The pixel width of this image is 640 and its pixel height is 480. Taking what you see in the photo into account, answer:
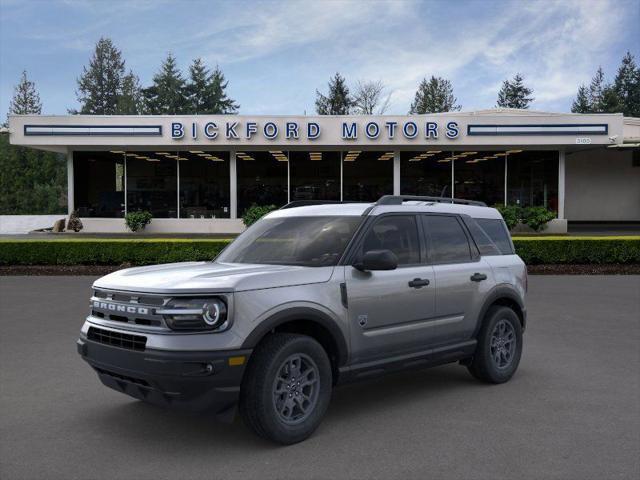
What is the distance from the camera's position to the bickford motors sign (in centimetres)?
2686

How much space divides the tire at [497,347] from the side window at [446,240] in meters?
0.71

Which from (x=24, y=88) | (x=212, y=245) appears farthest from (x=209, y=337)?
(x=24, y=88)

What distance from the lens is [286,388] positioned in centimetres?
462

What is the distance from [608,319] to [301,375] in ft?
23.5

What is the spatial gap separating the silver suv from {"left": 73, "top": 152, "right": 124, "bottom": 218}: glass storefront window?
2439 cm

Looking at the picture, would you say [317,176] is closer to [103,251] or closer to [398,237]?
[103,251]

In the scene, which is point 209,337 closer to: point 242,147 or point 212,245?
point 212,245

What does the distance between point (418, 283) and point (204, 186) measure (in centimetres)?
2430

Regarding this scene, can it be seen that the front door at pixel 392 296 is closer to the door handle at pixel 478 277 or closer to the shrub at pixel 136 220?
the door handle at pixel 478 277

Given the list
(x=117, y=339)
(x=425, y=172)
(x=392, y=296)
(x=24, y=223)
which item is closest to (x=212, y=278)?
(x=117, y=339)

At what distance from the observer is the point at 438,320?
5.77 m

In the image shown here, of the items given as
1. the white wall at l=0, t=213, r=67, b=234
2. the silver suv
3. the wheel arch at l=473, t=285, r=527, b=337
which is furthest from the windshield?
the white wall at l=0, t=213, r=67, b=234

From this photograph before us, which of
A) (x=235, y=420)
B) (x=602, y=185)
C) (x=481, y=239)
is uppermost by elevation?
(x=602, y=185)

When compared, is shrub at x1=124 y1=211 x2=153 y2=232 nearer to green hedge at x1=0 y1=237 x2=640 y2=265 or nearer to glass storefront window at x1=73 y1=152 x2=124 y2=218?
glass storefront window at x1=73 y1=152 x2=124 y2=218
